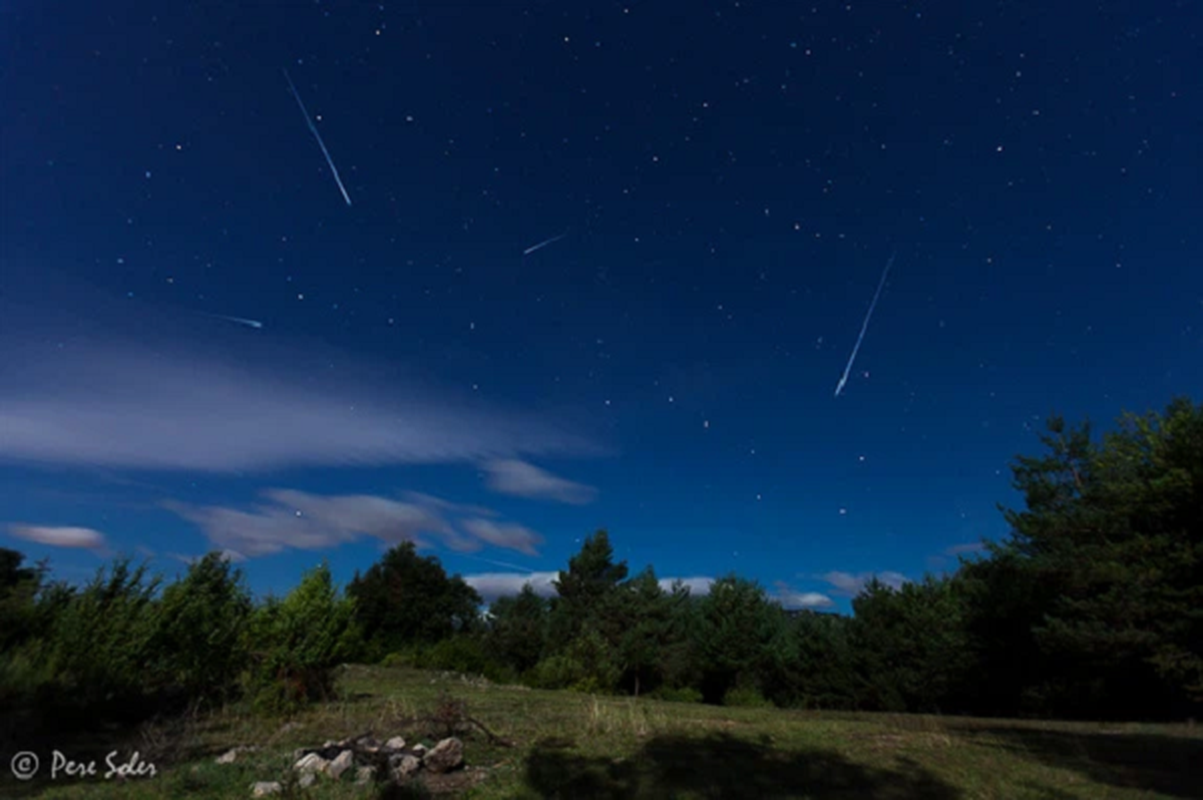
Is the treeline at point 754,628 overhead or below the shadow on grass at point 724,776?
overhead

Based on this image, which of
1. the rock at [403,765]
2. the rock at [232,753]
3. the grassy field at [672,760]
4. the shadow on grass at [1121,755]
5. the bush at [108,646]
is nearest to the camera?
the grassy field at [672,760]

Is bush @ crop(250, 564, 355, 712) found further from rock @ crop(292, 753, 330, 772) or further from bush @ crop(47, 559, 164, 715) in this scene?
rock @ crop(292, 753, 330, 772)

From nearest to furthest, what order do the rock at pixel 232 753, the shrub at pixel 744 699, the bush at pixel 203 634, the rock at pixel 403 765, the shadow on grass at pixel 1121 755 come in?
the rock at pixel 403 765 → the rock at pixel 232 753 → the shadow on grass at pixel 1121 755 → the bush at pixel 203 634 → the shrub at pixel 744 699

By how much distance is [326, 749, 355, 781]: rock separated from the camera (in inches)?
352

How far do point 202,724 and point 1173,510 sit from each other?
22.5 meters

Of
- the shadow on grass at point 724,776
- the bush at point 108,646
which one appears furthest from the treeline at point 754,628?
the shadow on grass at point 724,776

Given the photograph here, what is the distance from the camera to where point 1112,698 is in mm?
30641

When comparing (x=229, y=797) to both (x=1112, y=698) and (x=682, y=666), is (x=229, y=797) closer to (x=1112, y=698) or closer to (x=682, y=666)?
(x=1112, y=698)

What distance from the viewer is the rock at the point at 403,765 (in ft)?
30.4

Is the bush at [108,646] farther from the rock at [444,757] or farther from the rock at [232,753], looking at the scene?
the rock at [444,757]

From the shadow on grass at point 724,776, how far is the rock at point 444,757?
1.21m

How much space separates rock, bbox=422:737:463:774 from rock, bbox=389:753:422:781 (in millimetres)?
188

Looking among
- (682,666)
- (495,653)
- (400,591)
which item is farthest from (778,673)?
(400,591)

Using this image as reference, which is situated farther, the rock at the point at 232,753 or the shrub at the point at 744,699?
the shrub at the point at 744,699
